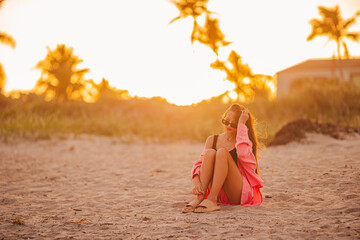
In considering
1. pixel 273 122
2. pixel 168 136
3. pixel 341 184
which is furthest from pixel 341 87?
pixel 341 184

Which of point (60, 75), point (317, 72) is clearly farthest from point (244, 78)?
point (60, 75)

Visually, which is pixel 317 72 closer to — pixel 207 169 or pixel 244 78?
pixel 244 78

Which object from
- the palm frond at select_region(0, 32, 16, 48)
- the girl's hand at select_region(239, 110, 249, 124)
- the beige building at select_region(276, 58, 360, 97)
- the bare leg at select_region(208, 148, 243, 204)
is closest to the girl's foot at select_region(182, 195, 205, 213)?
the bare leg at select_region(208, 148, 243, 204)

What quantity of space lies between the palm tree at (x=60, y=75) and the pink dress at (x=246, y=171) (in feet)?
102

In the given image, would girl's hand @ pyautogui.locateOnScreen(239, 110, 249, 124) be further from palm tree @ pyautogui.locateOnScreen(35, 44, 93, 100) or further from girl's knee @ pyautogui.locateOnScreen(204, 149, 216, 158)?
palm tree @ pyautogui.locateOnScreen(35, 44, 93, 100)

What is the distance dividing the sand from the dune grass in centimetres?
288

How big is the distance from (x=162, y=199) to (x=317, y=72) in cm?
2727

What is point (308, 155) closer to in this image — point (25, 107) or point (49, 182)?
point (49, 182)

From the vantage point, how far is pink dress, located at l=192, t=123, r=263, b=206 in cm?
365

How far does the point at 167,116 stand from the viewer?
666 inches

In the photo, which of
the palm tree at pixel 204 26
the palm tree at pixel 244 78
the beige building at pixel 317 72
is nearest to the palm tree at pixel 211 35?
the palm tree at pixel 204 26

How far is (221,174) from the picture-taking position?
12.0 feet

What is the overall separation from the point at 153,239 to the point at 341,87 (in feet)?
48.4

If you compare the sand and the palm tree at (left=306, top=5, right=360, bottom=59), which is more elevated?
the palm tree at (left=306, top=5, right=360, bottom=59)
